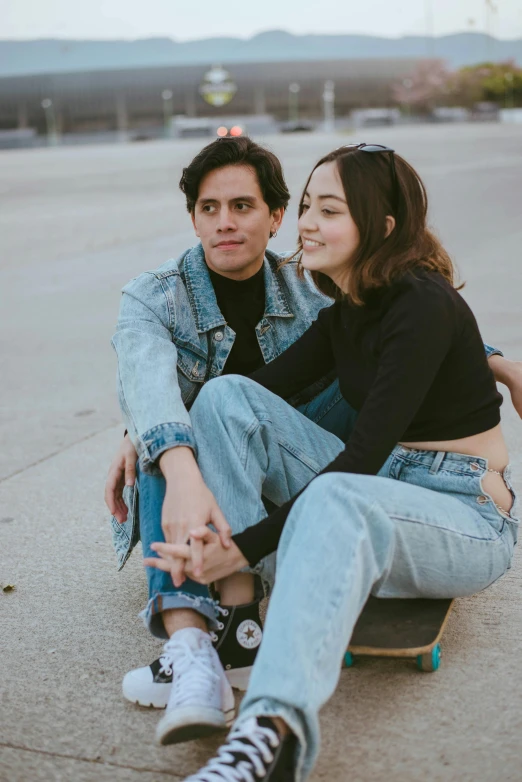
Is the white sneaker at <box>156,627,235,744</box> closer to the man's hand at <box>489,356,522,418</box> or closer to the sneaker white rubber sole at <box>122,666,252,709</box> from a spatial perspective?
the sneaker white rubber sole at <box>122,666,252,709</box>

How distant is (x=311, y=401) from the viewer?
2973 millimetres

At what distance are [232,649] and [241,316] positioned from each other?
118cm

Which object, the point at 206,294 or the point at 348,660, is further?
the point at 206,294

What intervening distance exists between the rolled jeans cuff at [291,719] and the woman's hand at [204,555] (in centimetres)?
43

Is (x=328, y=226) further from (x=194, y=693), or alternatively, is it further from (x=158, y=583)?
(x=194, y=693)

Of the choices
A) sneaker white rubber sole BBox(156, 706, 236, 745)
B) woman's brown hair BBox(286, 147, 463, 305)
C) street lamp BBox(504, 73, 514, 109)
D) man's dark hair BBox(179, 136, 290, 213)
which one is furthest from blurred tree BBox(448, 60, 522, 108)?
sneaker white rubber sole BBox(156, 706, 236, 745)

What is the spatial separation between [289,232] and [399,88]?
11714 centimetres

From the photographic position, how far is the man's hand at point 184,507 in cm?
213

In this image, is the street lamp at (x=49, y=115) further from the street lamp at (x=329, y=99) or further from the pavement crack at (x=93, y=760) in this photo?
the pavement crack at (x=93, y=760)

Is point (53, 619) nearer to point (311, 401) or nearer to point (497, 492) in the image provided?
point (311, 401)

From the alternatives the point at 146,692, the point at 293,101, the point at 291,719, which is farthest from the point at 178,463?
the point at 293,101

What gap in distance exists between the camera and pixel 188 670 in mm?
2098

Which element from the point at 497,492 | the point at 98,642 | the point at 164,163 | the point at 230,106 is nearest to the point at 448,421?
the point at 497,492

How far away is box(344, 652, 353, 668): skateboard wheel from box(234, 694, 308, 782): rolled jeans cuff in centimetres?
59
